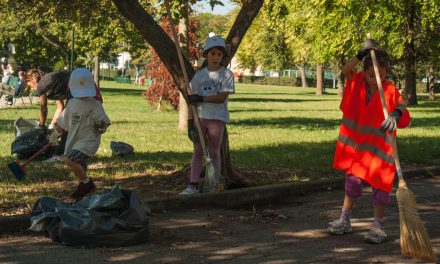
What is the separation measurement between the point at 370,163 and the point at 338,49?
23657 mm

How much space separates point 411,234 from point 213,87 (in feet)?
9.54

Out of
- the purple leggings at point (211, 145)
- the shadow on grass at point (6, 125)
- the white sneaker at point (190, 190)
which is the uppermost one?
the purple leggings at point (211, 145)

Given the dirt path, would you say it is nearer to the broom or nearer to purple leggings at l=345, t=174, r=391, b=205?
the broom

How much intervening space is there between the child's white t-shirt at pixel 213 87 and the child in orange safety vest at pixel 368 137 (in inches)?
61.5

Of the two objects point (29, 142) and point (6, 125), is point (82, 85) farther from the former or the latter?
point (6, 125)

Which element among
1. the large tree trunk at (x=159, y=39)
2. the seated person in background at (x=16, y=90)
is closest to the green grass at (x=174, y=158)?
the large tree trunk at (x=159, y=39)

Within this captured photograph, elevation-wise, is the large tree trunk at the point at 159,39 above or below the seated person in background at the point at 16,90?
above

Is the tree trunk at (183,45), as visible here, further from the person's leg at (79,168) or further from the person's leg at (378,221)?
the person's leg at (378,221)

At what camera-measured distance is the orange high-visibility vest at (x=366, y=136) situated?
19.2 feet

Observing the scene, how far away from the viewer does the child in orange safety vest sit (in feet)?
19.2

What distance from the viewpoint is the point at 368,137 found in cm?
595

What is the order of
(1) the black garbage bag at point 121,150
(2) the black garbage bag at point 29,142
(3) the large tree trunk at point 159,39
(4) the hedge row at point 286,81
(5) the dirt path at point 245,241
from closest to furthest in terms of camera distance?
1. (5) the dirt path at point 245,241
2. (3) the large tree trunk at point 159,39
3. (2) the black garbage bag at point 29,142
4. (1) the black garbage bag at point 121,150
5. (4) the hedge row at point 286,81

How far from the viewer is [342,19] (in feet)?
90.7

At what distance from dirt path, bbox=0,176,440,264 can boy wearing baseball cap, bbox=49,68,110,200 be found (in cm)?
108
